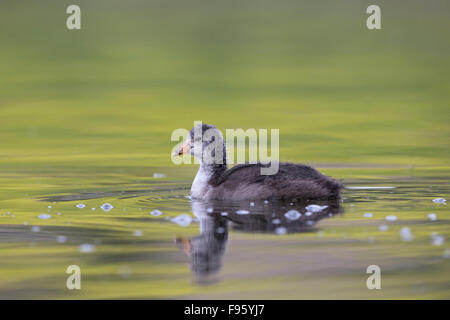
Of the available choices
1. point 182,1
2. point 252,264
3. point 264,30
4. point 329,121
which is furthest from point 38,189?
point 182,1

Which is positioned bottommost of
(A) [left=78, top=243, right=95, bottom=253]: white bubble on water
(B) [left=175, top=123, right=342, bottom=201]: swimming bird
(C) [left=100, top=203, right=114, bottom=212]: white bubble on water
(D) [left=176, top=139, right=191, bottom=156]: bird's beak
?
(A) [left=78, top=243, right=95, bottom=253]: white bubble on water

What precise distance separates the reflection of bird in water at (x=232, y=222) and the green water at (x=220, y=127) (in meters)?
0.05

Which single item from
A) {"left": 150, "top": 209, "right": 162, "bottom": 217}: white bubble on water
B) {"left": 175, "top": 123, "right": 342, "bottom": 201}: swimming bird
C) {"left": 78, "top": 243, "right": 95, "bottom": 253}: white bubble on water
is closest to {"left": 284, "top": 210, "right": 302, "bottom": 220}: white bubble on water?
{"left": 175, "top": 123, "right": 342, "bottom": 201}: swimming bird

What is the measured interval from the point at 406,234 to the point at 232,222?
2.02 m

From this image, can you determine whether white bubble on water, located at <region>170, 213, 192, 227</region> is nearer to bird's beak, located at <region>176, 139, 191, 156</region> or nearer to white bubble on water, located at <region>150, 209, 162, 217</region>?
white bubble on water, located at <region>150, 209, 162, 217</region>

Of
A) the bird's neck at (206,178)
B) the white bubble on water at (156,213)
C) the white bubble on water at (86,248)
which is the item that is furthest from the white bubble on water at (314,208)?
the white bubble on water at (86,248)

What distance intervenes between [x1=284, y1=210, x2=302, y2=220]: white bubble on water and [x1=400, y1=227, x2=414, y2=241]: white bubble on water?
Result: 134 centimetres

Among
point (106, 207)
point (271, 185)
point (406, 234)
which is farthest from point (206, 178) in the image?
point (406, 234)

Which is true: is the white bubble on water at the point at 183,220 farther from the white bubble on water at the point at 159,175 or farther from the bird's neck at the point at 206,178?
the white bubble on water at the point at 159,175

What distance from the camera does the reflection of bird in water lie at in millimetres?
8711

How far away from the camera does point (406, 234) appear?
9562 millimetres

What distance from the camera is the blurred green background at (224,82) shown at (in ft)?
57.9

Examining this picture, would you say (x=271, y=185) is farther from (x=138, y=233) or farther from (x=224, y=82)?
(x=224, y=82)

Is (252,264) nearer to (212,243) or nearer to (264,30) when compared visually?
(212,243)
